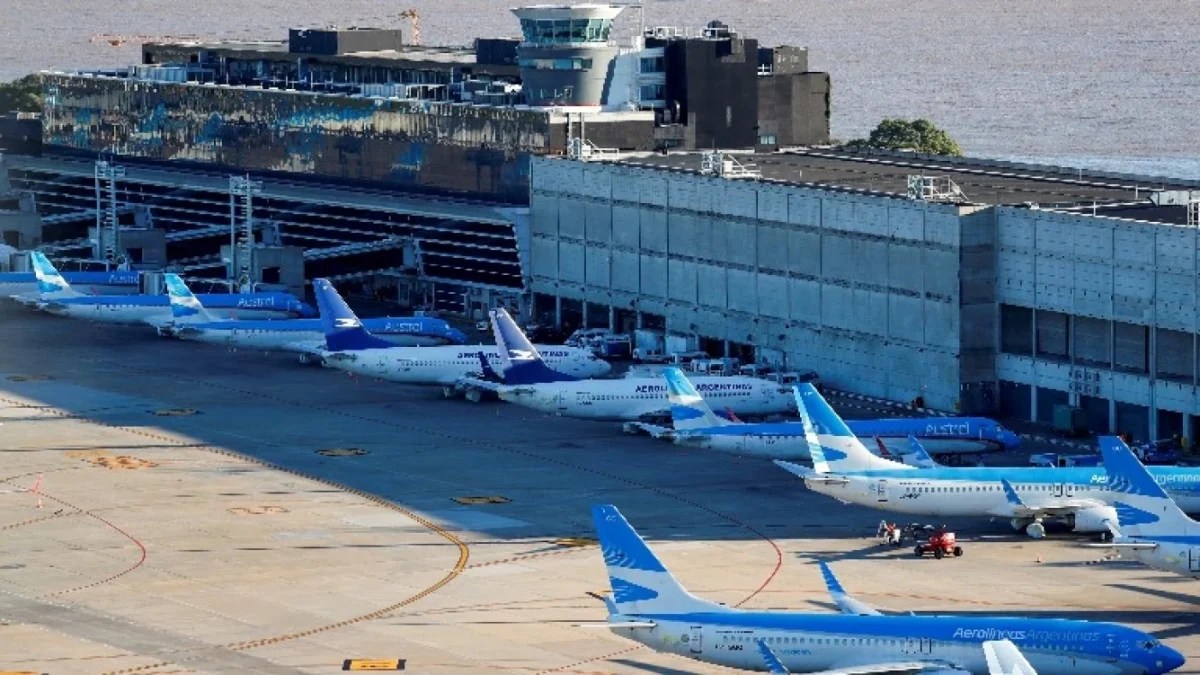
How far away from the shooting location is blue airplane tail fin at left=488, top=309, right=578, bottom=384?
16900 cm

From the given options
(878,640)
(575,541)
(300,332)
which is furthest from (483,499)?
(300,332)

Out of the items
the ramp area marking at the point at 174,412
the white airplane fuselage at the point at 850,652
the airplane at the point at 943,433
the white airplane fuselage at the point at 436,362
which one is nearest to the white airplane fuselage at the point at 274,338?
the white airplane fuselage at the point at 436,362

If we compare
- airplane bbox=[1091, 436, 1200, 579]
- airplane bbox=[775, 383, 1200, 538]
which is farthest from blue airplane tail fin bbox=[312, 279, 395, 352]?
airplane bbox=[1091, 436, 1200, 579]

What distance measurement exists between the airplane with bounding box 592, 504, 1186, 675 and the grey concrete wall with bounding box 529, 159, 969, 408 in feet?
215

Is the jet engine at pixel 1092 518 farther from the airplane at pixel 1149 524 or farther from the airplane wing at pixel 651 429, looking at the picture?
the airplane wing at pixel 651 429

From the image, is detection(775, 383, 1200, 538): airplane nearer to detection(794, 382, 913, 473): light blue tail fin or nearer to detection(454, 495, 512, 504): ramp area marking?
detection(794, 382, 913, 473): light blue tail fin

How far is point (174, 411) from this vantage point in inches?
6767

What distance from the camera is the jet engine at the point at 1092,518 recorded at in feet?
429

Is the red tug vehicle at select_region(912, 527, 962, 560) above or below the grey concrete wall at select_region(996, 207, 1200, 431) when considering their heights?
below

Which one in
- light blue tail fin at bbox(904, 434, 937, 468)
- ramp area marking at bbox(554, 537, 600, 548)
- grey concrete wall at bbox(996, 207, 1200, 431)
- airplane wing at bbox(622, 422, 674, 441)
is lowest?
ramp area marking at bbox(554, 537, 600, 548)

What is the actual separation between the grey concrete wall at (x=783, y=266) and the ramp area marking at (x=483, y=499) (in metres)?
34.6

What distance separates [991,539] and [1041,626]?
3193 centimetres

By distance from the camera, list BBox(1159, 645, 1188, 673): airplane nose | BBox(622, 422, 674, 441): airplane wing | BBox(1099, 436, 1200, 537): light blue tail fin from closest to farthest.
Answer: BBox(1159, 645, 1188, 673): airplane nose → BBox(1099, 436, 1200, 537): light blue tail fin → BBox(622, 422, 674, 441): airplane wing

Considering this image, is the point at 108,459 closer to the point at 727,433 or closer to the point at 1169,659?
the point at 727,433
